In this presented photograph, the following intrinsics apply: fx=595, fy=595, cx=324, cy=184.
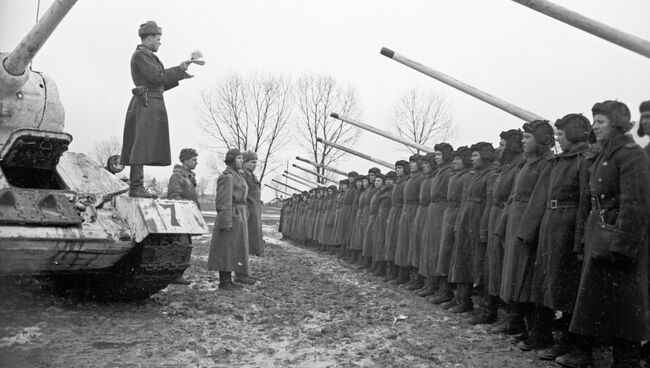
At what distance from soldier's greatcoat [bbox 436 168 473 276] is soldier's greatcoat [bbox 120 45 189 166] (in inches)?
130

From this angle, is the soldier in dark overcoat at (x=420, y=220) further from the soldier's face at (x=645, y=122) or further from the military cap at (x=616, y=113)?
the soldier's face at (x=645, y=122)

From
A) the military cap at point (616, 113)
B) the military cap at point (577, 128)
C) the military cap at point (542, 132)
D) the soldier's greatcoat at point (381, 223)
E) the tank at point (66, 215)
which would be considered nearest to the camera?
the military cap at point (616, 113)

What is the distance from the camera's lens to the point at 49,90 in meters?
6.55

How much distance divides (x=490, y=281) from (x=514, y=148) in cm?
138

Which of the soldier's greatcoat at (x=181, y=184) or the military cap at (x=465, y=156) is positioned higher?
the military cap at (x=465, y=156)

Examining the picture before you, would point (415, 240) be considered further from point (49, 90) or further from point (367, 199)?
point (49, 90)

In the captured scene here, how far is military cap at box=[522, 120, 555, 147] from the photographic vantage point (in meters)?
5.08

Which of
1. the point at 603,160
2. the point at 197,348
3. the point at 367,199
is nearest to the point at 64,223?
the point at 197,348

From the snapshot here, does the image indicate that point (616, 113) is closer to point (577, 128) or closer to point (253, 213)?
point (577, 128)

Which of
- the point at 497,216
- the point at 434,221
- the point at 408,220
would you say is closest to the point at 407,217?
the point at 408,220

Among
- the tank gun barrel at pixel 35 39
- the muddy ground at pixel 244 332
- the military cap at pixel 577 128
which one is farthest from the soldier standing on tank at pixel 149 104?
the military cap at pixel 577 128

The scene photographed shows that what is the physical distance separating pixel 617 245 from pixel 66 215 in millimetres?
4308

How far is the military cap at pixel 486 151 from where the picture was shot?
6.59 m

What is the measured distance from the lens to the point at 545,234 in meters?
4.51
